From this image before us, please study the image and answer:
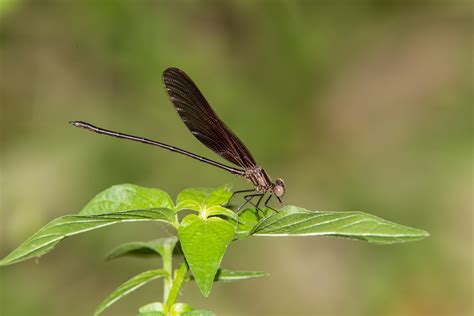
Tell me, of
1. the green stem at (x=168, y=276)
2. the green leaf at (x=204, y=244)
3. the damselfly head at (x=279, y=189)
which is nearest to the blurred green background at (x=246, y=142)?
the damselfly head at (x=279, y=189)

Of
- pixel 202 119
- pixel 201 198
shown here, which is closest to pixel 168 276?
pixel 201 198

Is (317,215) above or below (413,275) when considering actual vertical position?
above

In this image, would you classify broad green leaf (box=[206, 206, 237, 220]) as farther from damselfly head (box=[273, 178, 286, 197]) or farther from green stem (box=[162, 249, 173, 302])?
damselfly head (box=[273, 178, 286, 197])

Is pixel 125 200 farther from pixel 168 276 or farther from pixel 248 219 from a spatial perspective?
pixel 248 219

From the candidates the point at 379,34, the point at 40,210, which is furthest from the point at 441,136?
the point at 40,210

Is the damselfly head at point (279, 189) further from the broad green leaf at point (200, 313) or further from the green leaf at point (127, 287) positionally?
the broad green leaf at point (200, 313)

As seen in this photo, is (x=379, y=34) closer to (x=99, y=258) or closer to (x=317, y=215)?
(x=99, y=258)
